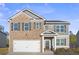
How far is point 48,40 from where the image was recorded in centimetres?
2358

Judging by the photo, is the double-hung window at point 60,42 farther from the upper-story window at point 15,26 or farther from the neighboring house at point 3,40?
the neighboring house at point 3,40

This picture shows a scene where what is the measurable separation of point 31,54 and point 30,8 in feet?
5.73

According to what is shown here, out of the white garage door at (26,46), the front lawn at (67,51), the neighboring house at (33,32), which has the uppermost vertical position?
the neighboring house at (33,32)

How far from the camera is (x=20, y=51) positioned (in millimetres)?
23344

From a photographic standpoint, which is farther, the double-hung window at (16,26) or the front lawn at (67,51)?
the double-hung window at (16,26)

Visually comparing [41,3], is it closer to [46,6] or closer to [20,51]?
[46,6]

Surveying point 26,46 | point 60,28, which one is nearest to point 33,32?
point 26,46

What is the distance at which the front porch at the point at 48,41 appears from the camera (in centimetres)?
2338

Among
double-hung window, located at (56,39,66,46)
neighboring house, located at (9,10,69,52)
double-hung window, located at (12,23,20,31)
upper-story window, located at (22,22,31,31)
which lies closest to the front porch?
neighboring house, located at (9,10,69,52)

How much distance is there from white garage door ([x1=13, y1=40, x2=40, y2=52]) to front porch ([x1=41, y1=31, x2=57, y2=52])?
0.78ft

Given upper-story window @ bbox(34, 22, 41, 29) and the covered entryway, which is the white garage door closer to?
the covered entryway

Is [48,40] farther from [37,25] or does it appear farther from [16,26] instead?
[16,26]

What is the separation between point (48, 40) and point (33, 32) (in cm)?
69

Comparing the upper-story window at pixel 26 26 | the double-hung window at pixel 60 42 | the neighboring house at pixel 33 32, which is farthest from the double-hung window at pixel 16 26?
the double-hung window at pixel 60 42
